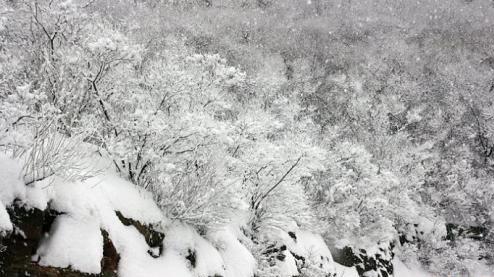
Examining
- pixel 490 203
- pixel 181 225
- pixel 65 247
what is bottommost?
pixel 490 203

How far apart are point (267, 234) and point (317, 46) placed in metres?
21.9

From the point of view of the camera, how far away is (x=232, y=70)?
673 cm

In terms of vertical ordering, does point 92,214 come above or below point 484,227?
above

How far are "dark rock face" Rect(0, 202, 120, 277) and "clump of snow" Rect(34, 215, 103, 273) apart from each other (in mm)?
49

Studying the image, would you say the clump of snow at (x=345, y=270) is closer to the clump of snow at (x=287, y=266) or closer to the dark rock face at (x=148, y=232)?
the clump of snow at (x=287, y=266)

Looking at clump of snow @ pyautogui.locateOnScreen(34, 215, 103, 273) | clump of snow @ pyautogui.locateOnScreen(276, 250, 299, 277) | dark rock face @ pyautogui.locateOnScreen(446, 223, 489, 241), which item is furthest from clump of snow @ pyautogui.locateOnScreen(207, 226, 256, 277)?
dark rock face @ pyautogui.locateOnScreen(446, 223, 489, 241)

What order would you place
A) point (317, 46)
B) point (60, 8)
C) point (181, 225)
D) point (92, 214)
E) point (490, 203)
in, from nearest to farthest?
point (92, 214) → point (181, 225) → point (60, 8) → point (490, 203) → point (317, 46)

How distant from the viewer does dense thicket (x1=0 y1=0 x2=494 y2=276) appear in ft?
16.9

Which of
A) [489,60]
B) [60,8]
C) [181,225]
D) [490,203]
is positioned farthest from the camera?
[489,60]

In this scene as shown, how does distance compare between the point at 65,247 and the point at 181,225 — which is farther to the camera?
the point at 181,225

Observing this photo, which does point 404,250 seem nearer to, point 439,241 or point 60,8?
point 439,241

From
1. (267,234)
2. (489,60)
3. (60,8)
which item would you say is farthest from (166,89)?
(489,60)

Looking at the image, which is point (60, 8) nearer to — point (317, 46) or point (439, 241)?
point (439, 241)

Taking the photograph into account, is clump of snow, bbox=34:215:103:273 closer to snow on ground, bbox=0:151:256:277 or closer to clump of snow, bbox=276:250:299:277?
snow on ground, bbox=0:151:256:277
